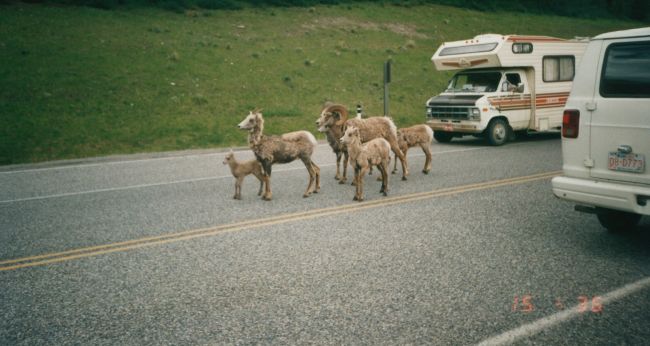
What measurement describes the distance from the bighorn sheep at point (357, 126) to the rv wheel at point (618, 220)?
4432mm

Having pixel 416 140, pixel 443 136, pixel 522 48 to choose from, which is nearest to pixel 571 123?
pixel 416 140

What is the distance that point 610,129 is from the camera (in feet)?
17.1

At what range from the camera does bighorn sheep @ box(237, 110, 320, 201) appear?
870cm

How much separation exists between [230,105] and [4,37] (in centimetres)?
1558

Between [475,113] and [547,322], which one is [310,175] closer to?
[547,322]

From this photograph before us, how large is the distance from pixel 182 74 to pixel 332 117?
757 inches

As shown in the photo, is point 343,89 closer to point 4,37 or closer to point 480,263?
point 4,37

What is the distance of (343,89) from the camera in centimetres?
2842

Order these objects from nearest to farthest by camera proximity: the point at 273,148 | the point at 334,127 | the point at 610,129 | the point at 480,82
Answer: the point at 610,129
the point at 273,148
the point at 334,127
the point at 480,82

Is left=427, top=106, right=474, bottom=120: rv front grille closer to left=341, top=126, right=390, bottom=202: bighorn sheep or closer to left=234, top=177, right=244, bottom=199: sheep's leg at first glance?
left=341, top=126, right=390, bottom=202: bighorn sheep

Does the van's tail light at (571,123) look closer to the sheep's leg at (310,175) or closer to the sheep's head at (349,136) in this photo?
the sheep's head at (349,136)

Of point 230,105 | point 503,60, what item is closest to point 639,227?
point 503,60

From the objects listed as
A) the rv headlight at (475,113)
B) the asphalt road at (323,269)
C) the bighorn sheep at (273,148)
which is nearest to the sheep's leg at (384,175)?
the asphalt road at (323,269)
